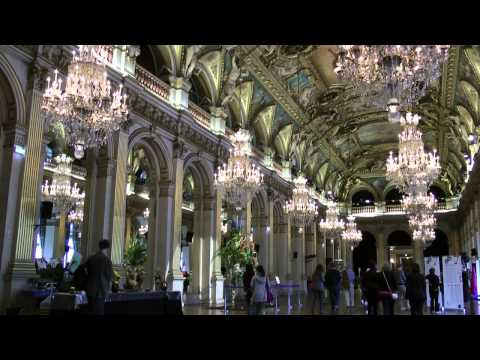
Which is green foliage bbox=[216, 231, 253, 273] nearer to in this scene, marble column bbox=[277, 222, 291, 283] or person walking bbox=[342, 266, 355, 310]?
person walking bbox=[342, 266, 355, 310]

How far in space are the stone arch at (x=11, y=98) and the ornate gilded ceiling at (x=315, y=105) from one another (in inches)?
234

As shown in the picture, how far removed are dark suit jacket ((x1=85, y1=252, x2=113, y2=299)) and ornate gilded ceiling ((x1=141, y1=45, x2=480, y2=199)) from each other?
6803 mm

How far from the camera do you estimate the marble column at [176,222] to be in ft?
46.6

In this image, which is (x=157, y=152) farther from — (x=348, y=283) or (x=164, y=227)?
(x=348, y=283)

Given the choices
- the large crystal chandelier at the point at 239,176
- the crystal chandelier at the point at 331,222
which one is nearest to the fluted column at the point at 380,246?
the crystal chandelier at the point at 331,222

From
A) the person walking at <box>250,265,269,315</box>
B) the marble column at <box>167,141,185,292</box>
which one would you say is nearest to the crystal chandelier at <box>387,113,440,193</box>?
the marble column at <box>167,141,185,292</box>

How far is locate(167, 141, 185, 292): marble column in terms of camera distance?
14211 mm

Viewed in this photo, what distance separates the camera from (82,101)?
8195mm

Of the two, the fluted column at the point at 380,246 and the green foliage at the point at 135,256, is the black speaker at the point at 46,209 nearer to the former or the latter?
the green foliage at the point at 135,256

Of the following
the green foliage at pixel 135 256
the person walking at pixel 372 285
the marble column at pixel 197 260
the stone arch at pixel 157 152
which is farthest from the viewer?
the marble column at pixel 197 260

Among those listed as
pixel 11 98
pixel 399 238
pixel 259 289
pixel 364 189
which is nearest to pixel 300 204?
pixel 259 289

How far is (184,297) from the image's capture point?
54.0ft

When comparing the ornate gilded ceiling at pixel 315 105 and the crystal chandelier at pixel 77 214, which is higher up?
the ornate gilded ceiling at pixel 315 105

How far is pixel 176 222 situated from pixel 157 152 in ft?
7.23
